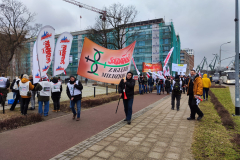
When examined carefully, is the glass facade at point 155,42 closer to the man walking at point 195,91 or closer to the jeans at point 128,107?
the man walking at point 195,91

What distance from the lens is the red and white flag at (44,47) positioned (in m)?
7.98

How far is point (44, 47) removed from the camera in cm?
820

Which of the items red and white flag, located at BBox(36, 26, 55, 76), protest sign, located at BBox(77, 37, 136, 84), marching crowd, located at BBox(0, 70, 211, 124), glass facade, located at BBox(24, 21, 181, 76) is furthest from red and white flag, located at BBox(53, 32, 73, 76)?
glass facade, located at BBox(24, 21, 181, 76)

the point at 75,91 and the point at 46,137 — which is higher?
the point at 75,91

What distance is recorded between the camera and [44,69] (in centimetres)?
804

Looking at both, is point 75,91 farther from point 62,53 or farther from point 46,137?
point 62,53

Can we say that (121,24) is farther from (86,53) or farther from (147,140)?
(147,140)

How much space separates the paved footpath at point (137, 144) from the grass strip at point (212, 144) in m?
0.18

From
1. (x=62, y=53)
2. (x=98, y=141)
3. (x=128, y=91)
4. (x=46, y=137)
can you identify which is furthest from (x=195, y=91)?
(x=62, y=53)

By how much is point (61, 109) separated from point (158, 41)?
162 ft

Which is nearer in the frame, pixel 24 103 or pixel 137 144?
pixel 137 144

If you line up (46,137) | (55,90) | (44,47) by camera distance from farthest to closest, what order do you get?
(44,47) < (55,90) < (46,137)

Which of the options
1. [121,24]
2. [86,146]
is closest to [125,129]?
[86,146]

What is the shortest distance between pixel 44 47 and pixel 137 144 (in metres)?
6.54
